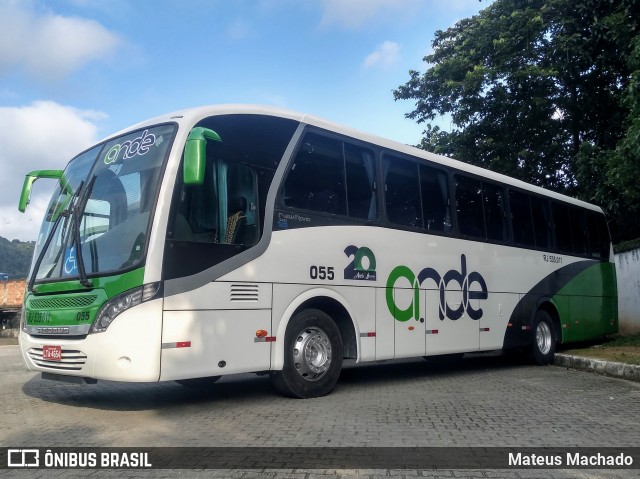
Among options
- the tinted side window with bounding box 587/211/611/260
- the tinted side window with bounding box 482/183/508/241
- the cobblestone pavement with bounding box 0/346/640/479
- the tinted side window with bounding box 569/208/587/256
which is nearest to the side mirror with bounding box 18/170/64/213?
the cobblestone pavement with bounding box 0/346/640/479

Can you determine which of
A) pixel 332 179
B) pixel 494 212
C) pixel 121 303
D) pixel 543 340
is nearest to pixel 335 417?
pixel 121 303

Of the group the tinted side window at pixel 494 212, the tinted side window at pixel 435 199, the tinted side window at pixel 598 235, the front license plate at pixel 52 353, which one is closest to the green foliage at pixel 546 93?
the tinted side window at pixel 598 235

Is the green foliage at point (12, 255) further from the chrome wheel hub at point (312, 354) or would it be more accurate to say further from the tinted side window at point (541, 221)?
the chrome wheel hub at point (312, 354)

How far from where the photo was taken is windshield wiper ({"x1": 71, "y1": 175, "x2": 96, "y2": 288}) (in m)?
5.93

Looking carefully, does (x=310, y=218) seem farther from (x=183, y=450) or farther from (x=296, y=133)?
(x=183, y=450)

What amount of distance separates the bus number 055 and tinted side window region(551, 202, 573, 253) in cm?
698

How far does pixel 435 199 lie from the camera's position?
30.4ft

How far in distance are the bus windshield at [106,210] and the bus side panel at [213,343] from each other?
81 centimetres

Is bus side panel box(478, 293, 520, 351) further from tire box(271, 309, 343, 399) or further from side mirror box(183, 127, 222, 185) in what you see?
side mirror box(183, 127, 222, 185)

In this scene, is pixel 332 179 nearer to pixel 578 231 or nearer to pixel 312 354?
pixel 312 354

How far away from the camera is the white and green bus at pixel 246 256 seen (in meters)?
5.73

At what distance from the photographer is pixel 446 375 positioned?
10.1 metres

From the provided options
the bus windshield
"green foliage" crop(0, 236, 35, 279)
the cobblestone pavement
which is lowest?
the cobblestone pavement

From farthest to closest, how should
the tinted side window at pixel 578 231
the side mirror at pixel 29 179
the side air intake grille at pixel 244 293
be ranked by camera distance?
1. the tinted side window at pixel 578 231
2. the side mirror at pixel 29 179
3. the side air intake grille at pixel 244 293
